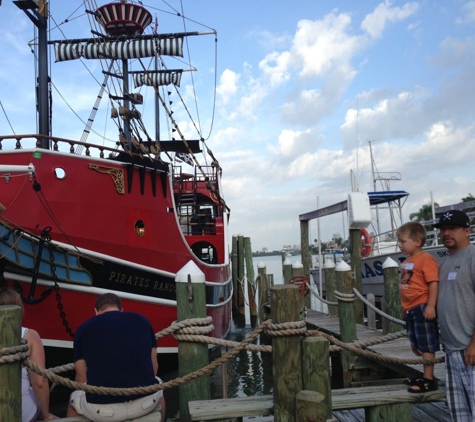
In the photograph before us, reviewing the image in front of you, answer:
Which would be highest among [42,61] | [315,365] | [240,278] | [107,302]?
[42,61]

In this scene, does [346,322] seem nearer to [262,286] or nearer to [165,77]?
[262,286]

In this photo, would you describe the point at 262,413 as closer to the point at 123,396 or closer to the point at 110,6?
the point at 123,396

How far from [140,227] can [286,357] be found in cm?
549

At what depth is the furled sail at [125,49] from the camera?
54.7 feet

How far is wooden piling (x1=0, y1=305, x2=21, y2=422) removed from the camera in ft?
9.04

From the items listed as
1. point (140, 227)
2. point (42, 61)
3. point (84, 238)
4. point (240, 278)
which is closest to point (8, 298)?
point (84, 238)

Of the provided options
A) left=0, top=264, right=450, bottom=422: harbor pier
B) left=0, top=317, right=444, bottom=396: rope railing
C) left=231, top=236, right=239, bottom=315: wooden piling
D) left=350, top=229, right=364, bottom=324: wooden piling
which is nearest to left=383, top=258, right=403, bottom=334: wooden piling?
left=350, top=229, right=364, bottom=324: wooden piling

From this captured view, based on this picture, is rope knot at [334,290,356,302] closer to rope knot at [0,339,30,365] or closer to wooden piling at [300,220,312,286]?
rope knot at [0,339,30,365]

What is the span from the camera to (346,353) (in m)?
6.21

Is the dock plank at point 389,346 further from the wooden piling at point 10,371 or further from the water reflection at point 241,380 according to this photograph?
the wooden piling at point 10,371

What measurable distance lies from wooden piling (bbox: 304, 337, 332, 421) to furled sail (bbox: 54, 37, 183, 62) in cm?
1496

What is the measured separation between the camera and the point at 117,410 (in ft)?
10.0

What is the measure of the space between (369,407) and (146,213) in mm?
5546

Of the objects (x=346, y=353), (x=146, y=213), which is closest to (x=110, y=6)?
(x=146, y=213)
